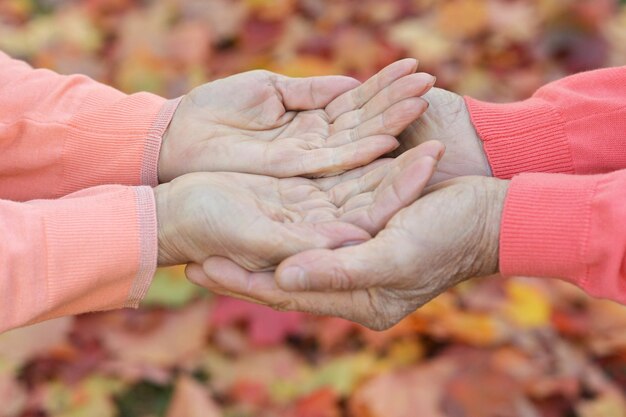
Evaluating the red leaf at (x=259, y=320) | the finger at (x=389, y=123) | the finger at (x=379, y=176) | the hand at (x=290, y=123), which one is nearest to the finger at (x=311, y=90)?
the hand at (x=290, y=123)

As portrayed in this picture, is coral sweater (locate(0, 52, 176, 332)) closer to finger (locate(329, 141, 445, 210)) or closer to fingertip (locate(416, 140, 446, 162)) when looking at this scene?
finger (locate(329, 141, 445, 210))

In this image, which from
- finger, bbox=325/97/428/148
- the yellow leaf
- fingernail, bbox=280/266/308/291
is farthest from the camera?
the yellow leaf

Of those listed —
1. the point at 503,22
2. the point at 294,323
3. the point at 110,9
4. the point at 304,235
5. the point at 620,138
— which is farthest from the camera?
the point at 110,9

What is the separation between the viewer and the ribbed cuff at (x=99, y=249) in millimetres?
1446

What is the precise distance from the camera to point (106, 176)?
1718mm

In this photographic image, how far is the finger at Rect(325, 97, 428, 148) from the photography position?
1.61 m

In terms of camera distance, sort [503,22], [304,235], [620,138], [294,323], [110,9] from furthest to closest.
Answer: [110,9], [503,22], [294,323], [620,138], [304,235]

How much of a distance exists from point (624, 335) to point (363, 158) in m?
0.87

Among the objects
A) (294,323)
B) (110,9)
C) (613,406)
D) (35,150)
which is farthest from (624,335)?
(110,9)

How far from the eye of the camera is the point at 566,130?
165cm

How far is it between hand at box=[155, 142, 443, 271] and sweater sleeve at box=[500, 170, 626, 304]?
182 millimetres

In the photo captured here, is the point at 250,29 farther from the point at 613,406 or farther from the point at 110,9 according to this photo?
the point at 613,406

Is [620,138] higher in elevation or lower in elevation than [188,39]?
higher

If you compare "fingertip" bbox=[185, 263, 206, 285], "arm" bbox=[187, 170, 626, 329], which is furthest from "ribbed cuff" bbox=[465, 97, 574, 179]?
"fingertip" bbox=[185, 263, 206, 285]
